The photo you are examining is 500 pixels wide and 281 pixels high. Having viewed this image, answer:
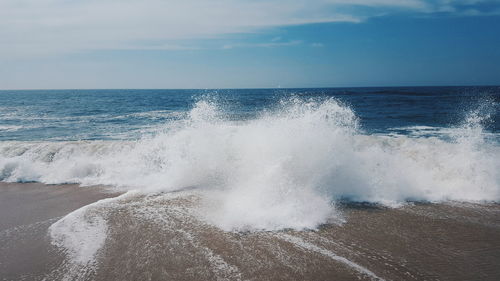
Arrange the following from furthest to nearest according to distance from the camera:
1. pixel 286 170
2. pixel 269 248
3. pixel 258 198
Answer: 1. pixel 286 170
2. pixel 258 198
3. pixel 269 248

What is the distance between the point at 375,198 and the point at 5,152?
46.0 feet

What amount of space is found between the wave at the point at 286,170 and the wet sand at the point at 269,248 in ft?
1.86

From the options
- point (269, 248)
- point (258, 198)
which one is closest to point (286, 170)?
point (258, 198)

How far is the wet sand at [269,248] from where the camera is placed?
167 inches

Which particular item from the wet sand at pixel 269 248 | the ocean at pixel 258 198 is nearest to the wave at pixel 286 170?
the ocean at pixel 258 198

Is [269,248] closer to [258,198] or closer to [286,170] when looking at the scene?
[258,198]

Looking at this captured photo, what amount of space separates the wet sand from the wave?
0.57m

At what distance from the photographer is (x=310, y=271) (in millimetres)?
4246

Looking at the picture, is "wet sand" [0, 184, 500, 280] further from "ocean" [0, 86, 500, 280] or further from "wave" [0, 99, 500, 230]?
"wave" [0, 99, 500, 230]

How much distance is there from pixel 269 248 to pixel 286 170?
2486mm

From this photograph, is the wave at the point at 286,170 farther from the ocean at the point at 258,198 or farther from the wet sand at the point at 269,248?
the wet sand at the point at 269,248

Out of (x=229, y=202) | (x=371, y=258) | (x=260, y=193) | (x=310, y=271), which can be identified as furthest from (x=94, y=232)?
(x=371, y=258)

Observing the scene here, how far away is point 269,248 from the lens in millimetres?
4898

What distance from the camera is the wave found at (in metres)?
6.48
